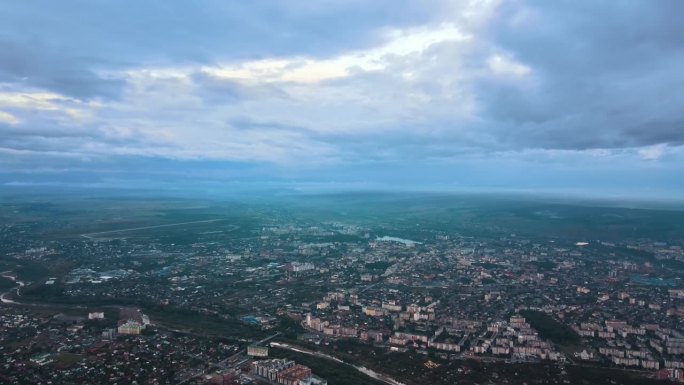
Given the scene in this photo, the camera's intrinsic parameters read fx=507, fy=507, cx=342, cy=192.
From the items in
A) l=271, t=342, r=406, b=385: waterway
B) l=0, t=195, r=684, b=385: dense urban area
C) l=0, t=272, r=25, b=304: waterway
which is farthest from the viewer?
l=0, t=272, r=25, b=304: waterway

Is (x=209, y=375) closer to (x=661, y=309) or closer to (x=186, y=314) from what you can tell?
(x=186, y=314)

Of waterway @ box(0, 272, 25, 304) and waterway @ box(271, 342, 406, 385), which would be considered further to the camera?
waterway @ box(0, 272, 25, 304)

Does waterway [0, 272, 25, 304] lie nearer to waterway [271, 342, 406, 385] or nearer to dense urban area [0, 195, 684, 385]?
dense urban area [0, 195, 684, 385]

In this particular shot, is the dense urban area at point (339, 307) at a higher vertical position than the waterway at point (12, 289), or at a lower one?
higher

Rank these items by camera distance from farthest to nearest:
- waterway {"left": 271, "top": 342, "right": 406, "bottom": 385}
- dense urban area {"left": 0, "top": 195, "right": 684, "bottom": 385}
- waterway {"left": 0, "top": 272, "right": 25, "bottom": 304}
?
waterway {"left": 0, "top": 272, "right": 25, "bottom": 304} → dense urban area {"left": 0, "top": 195, "right": 684, "bottom": 385} → waterway {"left": 271, "top": 342, "right": 406, "bottom": 385}

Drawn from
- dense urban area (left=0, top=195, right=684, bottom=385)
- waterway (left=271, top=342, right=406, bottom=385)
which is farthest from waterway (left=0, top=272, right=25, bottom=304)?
waterway (left=271, top=342, right=406, bottom=385)

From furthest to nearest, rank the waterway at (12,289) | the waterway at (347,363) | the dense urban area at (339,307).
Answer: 1. the waterway at (12,289)
2. the dense urban area at (339,307)
3. the waterway at (347,363)

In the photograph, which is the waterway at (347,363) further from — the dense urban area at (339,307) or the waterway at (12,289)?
the waterway at (12,289)

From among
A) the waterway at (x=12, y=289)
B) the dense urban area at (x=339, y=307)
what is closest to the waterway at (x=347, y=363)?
the dense urban area at (x=339, y=307)

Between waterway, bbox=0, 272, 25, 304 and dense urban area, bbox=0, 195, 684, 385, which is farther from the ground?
dense urban area, bbox=0, 195, 684, 385

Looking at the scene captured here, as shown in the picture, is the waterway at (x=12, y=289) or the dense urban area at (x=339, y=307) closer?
the dense urban area at (x=339, y=307)
